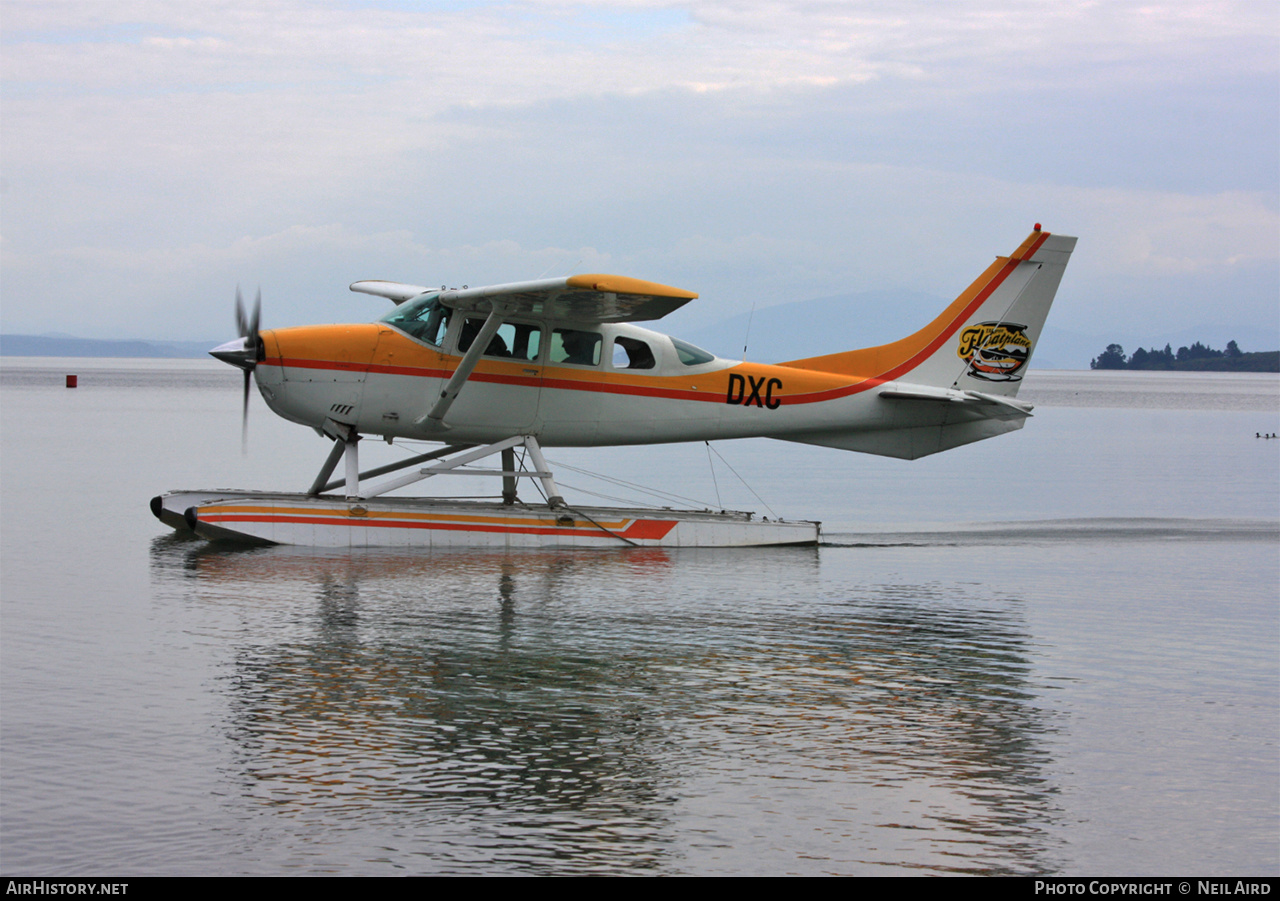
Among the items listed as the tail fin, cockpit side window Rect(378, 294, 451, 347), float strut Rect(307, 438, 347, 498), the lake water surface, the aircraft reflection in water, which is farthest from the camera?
the tail fin

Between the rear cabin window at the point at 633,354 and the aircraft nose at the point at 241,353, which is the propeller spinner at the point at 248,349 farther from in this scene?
the rear cabin window at the point at 633,354

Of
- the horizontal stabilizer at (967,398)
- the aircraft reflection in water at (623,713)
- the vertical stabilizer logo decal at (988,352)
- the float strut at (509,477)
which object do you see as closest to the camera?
the aircraft reflection in water at (623,713)

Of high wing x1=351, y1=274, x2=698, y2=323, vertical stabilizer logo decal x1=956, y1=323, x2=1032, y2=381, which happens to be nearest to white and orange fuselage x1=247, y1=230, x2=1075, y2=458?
vertical stabilizer logo decal x1=956, y1=323, x2=1032, y2=381

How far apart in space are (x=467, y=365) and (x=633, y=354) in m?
2.06

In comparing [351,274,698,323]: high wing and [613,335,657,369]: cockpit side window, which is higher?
[351,274,698,323]: high wing

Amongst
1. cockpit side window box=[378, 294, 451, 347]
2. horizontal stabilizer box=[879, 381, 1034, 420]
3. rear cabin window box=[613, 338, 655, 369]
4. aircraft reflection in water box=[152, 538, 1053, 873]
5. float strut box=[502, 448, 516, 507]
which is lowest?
aircraft reflection in water box=[152, 538, 1053, 873]

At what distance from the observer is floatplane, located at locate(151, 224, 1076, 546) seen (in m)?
13.2

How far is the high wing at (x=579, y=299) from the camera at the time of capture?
11.6 metres

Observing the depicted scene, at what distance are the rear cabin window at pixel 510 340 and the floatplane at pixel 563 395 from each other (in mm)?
17

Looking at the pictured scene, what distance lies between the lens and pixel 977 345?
15109mm

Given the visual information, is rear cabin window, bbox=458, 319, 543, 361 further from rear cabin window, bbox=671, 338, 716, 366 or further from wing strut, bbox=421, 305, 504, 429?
rear cabin window, bbox=671, 338, 716, 366

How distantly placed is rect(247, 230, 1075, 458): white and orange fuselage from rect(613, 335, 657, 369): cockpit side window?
0.01 metres

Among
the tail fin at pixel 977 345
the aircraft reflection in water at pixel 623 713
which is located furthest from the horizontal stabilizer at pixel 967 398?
the aircraft reflection in water at pixel 623 713
